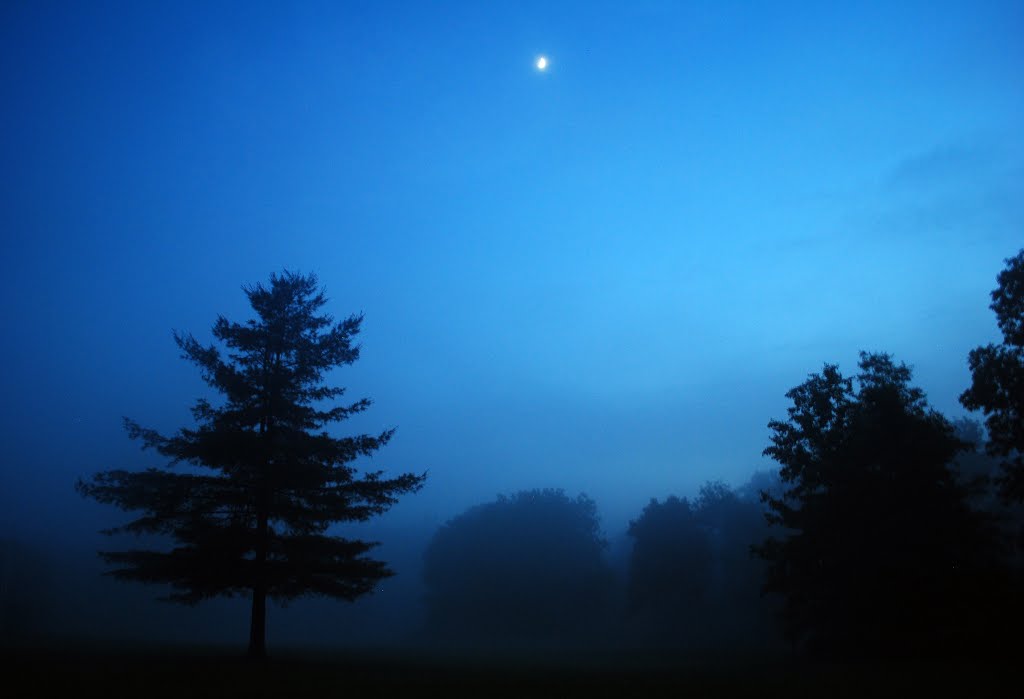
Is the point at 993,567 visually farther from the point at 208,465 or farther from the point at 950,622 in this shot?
the point at 208,465

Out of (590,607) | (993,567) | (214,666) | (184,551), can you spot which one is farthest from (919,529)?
(590,607)

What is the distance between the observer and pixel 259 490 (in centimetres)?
2227

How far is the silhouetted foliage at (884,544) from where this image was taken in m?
25.0

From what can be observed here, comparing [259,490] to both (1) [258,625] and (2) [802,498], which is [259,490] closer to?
(1) [258,625]

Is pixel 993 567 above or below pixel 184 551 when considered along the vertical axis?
below

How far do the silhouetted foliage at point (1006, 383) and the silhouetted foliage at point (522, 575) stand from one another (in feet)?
175

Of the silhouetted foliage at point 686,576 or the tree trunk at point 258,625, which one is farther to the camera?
the silhouetted foliage at point 686,576

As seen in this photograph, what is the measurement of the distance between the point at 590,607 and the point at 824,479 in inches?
1992

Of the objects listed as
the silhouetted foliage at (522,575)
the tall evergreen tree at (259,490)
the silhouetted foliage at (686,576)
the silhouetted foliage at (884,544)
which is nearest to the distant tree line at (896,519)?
the silhouetted foliage at (884,544)

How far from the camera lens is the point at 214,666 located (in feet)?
63.0

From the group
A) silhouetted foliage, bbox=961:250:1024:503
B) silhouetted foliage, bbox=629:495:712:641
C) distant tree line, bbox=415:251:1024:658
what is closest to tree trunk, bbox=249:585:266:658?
distant tree line, bbox=415:251:1024:658

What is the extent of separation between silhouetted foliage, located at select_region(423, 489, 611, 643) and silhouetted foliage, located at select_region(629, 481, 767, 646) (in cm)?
867

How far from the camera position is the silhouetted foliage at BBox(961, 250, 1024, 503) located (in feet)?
78.0

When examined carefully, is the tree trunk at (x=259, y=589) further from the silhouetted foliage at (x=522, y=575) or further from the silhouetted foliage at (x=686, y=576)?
the silhouetted foliage at (x=522, y=575)
